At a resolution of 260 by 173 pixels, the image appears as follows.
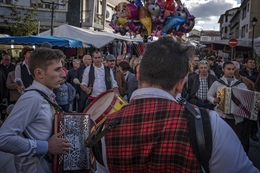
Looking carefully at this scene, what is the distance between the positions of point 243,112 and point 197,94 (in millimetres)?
1835

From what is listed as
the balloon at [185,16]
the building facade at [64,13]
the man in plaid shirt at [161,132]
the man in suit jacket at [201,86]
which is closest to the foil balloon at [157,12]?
the balloon at [185,16]

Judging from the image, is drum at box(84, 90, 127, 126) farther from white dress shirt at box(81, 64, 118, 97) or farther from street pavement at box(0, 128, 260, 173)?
white dress shirt at box(81, 64, 118, 97)

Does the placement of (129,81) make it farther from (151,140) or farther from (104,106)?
(151,140)

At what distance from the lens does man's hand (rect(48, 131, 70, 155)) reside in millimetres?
2244

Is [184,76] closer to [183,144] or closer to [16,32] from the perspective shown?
[183,144]

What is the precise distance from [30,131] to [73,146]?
0.31 m

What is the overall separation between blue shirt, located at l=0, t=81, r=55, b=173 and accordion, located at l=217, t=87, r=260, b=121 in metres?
3.36

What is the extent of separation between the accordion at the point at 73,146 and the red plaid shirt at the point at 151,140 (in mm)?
740

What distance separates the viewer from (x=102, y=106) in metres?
3.99

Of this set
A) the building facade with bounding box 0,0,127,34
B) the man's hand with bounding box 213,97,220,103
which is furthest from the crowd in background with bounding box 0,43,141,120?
the building facade with bounding box 0,0,127,34

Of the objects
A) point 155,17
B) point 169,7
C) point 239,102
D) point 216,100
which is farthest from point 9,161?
point 169,7

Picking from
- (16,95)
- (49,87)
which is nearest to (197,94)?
(16,95)

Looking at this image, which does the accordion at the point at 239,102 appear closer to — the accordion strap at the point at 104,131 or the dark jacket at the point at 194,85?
the dark jacket at the point at 194,85

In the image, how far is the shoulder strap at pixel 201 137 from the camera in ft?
4.66
